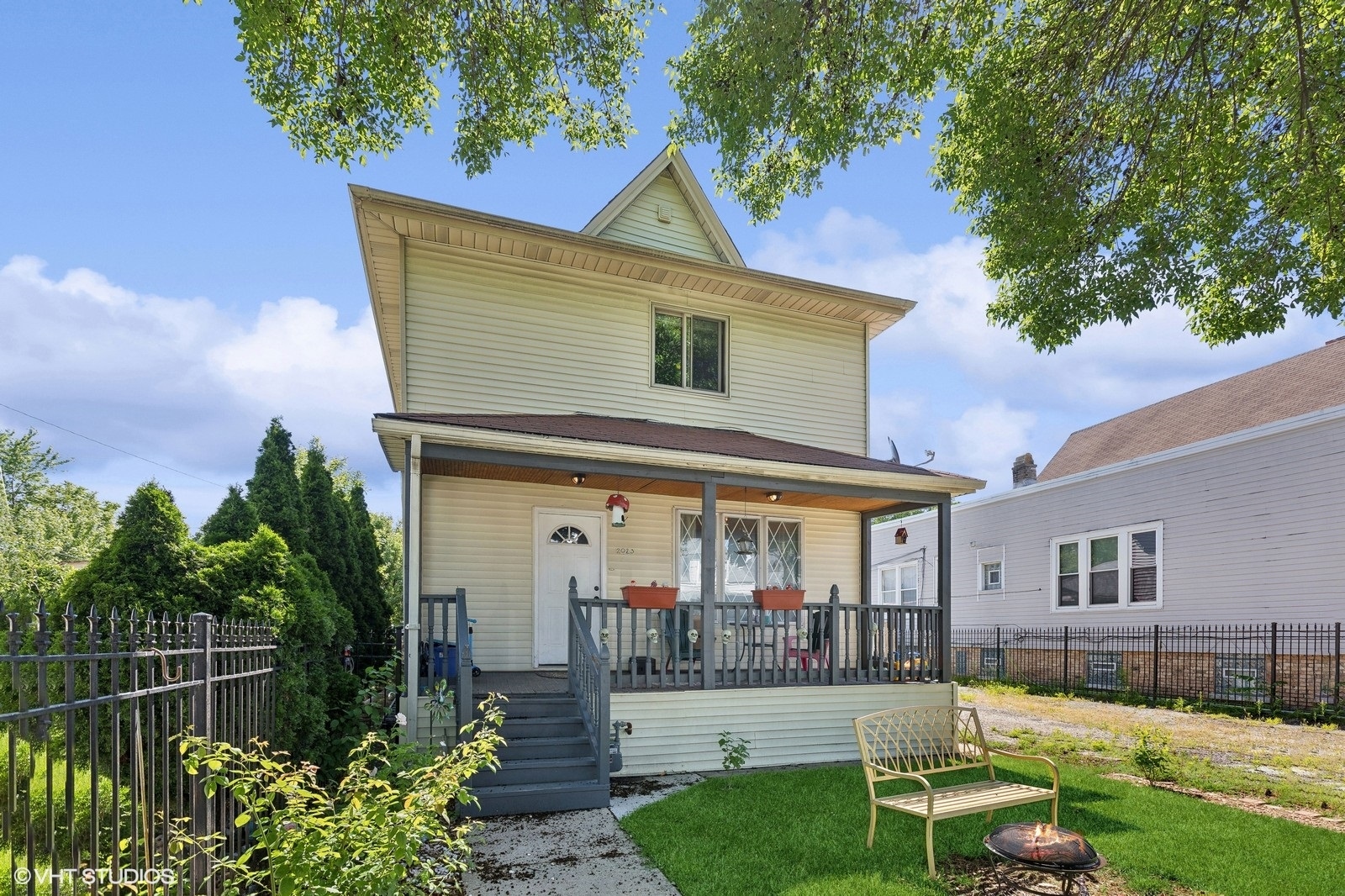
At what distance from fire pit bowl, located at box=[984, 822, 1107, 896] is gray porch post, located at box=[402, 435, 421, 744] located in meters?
5.54

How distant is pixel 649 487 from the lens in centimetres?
1052

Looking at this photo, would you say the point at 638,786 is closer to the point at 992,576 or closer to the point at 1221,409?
the point at 992,576

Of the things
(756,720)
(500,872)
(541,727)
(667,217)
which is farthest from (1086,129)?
(500,872)

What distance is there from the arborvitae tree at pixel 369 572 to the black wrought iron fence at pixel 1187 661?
1445 centimetres

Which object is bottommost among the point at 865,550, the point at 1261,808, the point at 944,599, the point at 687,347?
the point at 1261,808

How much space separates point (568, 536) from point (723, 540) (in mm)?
2356

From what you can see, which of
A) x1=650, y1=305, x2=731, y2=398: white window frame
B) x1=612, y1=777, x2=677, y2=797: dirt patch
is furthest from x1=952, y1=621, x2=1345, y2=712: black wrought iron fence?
x1=612, y1=777, x2=677, y2=797: dirt patch

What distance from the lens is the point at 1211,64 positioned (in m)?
7.16

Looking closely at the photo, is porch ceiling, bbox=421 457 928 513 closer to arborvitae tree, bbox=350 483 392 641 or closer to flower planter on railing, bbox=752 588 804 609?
flower planter on railing, bbox=752 588 804 609

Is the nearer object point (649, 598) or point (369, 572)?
point (649, 598)

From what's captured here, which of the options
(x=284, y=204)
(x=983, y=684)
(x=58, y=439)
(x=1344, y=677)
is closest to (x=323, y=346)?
(x=58, y=439)

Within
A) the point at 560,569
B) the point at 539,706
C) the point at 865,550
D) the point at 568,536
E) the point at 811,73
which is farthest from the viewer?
the point at 865,550

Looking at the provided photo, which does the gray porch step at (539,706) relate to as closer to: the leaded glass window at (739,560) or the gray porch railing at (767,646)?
the gray porch railing at (767,646)

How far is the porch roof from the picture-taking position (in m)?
8.15
